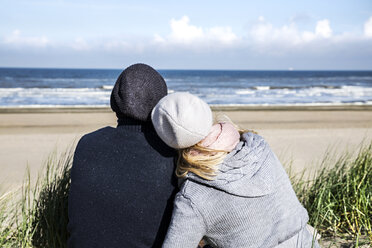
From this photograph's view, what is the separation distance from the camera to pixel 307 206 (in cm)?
356

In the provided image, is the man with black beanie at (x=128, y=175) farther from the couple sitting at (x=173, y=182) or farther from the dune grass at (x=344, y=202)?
the dune grass at (x=344, y=202)

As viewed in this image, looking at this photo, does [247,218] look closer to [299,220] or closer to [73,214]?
[299,220]

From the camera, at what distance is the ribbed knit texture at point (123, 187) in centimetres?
198

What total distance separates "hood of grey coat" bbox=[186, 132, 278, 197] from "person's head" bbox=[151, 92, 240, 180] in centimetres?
3

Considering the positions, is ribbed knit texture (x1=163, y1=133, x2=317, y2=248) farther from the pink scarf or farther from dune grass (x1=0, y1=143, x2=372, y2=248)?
dune grass (x1=0, y1=143, x2=372, y2=248)

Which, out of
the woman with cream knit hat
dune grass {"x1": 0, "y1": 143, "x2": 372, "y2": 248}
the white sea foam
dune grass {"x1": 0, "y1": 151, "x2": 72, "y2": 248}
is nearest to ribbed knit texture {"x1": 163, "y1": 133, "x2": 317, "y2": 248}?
the woman with cream knit hat

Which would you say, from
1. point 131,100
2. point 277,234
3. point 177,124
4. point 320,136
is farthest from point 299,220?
point 320,136

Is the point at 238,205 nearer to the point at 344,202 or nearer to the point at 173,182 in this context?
the point at 173,182

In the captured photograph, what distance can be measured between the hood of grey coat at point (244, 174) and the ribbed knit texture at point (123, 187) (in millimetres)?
214

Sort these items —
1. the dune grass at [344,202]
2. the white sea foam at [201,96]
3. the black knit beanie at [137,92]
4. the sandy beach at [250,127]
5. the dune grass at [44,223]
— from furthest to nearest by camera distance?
the white sea foam at [201,96] < the sandy beach at [250,127] < the dune grass at [344,202] < the dune grass at [44,223] < the black knit beanie at [137,92]

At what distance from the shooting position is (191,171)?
1.86 m

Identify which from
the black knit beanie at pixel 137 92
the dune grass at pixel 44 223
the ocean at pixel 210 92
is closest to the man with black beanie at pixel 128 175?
the black knit beanie at pixel 137 92

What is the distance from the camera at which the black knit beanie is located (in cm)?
197

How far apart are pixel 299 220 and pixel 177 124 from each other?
0.83m
